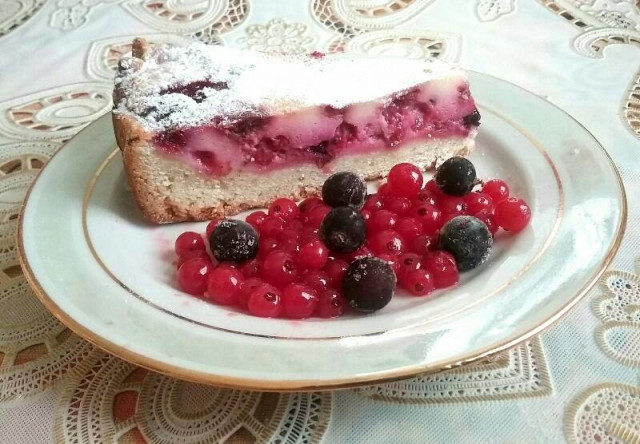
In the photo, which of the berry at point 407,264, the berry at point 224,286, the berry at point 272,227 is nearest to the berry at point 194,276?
the berry at point 224,286

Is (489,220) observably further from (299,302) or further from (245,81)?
(245,81)

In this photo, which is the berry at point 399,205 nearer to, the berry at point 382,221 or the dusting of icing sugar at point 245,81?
the berry at point 382,221

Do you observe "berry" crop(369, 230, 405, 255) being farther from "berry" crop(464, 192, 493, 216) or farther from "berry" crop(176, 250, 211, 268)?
"berry" crop(176, 250, 211, 268)

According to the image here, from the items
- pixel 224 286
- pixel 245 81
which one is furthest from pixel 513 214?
pixel 245 81

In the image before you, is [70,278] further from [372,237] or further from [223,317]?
[372,237]

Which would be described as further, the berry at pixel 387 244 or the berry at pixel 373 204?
the berry at pixel 373 204

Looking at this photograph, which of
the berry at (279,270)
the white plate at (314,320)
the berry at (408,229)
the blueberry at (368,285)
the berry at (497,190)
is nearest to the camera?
the white plate at (314,320)
